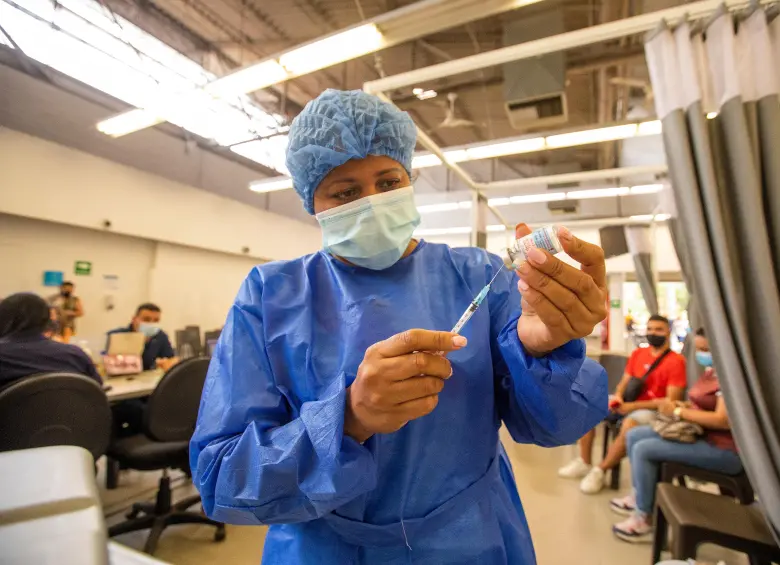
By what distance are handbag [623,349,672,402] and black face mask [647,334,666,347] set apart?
7cm

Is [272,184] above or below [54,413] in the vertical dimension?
above

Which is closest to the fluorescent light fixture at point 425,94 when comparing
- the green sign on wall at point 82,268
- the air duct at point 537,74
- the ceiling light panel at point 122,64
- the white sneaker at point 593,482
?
the air duct at point 537,74

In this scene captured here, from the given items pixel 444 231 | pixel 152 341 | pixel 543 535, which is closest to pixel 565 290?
pixel 543 535

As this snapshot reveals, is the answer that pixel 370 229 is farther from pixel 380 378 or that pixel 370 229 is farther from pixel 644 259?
pixel 644 259

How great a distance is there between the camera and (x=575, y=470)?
353cm

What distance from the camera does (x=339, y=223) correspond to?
0.87 m

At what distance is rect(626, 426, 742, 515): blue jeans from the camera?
7.50 feet

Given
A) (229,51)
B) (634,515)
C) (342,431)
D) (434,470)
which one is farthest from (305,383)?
(229,51)

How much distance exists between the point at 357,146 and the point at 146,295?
614cm

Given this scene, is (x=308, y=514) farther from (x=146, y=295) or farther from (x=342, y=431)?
(x=146, y=295)

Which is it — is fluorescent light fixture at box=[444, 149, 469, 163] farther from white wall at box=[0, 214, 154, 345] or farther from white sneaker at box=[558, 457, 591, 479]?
white wall at box=[0, 214, 154, 345]

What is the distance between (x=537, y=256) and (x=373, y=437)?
416mm

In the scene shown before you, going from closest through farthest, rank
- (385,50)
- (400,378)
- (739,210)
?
(400,378) → (739,210) → (385,50)

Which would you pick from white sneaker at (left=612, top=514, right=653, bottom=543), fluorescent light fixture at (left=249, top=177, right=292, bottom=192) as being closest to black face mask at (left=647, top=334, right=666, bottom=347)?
white sneaker at (left=612, top=514, right=653, bottom=543)
